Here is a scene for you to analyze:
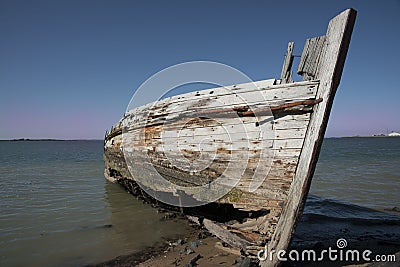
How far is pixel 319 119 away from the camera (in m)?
3.03

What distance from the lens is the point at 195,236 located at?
496 centimetres

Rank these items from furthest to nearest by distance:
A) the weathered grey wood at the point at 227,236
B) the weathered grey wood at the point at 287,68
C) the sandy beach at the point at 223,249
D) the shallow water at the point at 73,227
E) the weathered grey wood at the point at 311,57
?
the shallow water at the point at 73,227
the sandy beach at the point at 223,249
the weathered grey wood at the point at 227,236
the weathered grey wood at the point at 287,68
the weathered grey wood at the point at 311,57

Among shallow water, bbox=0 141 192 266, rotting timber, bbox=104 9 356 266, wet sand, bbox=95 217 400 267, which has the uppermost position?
rotting timber, bbox=104 9 356 266

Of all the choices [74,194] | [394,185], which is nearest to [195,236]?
[74,194]

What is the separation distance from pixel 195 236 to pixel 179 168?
52.9 inches

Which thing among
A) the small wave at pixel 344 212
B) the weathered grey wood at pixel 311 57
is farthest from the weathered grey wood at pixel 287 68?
the small wave at pixel 344 212

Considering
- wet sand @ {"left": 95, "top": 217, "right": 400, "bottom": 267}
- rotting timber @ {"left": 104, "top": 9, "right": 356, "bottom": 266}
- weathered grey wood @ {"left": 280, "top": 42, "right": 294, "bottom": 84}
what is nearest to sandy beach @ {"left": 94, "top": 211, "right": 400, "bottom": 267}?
wet sand @ {"left": 95, "top": 217, "right": 400, "bottom": 267}

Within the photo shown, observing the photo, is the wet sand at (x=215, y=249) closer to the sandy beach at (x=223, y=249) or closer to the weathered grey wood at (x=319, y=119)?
the sandy beach at (x=223, y=249)

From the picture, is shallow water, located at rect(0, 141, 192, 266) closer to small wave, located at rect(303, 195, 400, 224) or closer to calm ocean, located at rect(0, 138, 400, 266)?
calm ocean, located at rect(0, 138, 400, 266)

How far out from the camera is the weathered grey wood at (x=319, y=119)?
2.96m

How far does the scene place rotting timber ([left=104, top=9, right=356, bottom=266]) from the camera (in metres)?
3.04

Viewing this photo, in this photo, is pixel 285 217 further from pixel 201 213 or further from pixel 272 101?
pixel 201 213

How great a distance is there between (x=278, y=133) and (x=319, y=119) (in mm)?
528

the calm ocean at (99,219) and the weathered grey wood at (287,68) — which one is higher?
the weathered grey wood at (287,68)
